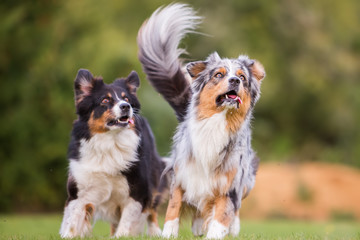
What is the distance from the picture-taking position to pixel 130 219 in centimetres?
716

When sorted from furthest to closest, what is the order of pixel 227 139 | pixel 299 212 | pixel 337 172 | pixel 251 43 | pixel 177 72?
pixel 251 43
pixel 337 172
pixel 299 212
pixel 177 72
pixel 227 139

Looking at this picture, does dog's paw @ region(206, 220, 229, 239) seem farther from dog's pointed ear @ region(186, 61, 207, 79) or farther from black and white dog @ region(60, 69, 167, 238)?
dog's pointed ear @ region(186, 61, 207, 79)

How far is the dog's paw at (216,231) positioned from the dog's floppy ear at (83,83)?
2272 millimetres

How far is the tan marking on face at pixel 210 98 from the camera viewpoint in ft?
21.8

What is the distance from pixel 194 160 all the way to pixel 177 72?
186 centimetres

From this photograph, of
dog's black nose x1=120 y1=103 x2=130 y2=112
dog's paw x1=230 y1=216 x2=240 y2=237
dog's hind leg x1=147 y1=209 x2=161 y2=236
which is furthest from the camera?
dog's hind leg x1=147 y1=209 x2=161 y2=236

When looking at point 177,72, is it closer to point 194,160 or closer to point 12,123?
point 194,160

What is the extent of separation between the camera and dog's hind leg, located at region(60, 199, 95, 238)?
6992 mm

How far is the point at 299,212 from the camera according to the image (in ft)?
57.7

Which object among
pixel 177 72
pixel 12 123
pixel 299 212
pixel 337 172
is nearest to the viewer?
pixel 177 72

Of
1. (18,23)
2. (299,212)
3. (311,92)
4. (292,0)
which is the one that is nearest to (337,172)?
(299,212)

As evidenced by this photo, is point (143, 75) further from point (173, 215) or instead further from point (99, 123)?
point (173, 215)

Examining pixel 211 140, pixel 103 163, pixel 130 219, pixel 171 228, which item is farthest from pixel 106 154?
pixel 211 140

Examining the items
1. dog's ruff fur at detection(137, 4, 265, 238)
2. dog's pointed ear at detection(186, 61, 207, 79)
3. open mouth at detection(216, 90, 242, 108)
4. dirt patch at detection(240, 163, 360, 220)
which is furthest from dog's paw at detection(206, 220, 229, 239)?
dirt patch at detection(240, 163, 360, 220)
